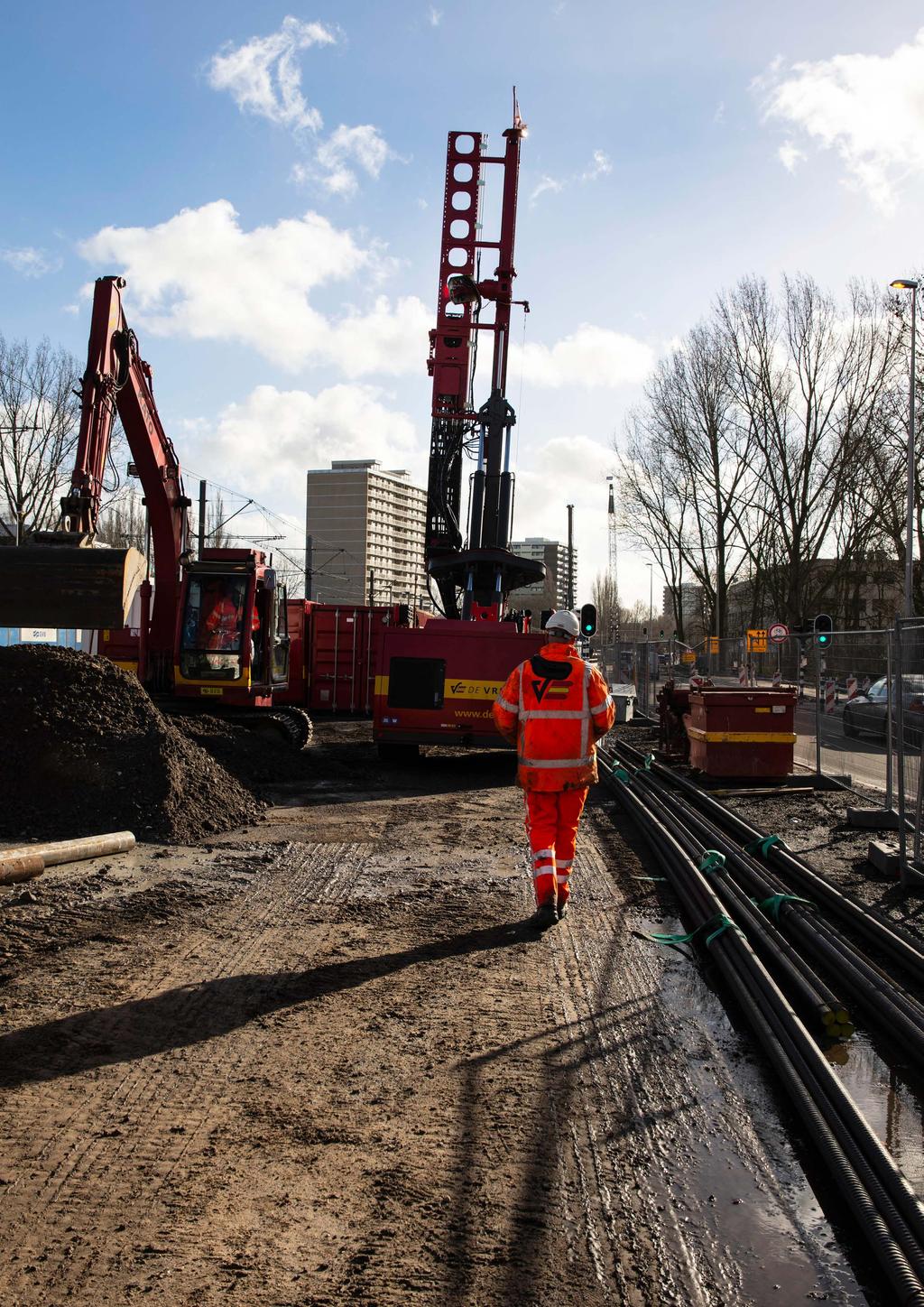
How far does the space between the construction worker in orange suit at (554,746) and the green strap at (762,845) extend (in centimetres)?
249

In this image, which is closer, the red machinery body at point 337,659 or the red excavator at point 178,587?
the red excavator at point 178,587

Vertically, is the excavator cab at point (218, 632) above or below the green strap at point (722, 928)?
above

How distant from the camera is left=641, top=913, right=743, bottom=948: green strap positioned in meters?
6.13

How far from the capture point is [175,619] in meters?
15.2

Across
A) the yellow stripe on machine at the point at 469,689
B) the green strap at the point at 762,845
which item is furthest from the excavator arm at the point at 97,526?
the green strap at the point at 762,845

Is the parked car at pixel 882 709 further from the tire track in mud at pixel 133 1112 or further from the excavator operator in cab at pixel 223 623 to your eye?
the excavator operator in cab at pixel 223 623

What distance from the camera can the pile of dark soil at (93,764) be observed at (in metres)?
9.55

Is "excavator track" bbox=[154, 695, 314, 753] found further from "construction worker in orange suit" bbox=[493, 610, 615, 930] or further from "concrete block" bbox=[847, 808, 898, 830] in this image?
"construction worker in orange suit" bbox=[493, 610, 615, 930]

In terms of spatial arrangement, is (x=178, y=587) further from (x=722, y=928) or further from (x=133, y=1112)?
(x=133, y=1112)

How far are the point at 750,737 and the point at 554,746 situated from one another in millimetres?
7541

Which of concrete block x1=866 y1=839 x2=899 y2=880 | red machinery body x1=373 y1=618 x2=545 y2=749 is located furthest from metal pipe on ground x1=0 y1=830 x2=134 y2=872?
red machinery body x1=373 y1=618 x2=545 y2=749

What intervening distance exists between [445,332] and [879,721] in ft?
43.5

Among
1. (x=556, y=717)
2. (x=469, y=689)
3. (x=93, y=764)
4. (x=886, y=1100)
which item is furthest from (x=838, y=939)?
(x=469, y=689)

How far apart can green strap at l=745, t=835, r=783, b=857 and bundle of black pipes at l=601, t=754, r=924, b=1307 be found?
1885 mm
